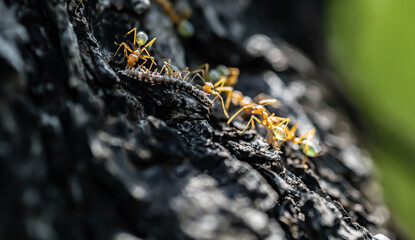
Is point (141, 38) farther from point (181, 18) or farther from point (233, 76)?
point (233, 76)

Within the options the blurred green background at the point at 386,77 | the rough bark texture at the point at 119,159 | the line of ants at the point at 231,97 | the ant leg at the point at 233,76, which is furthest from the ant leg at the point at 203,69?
the blurred green background at the point at 386,77

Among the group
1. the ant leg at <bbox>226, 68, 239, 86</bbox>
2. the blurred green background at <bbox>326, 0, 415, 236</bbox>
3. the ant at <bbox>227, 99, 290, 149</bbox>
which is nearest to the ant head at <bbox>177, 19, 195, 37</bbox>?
the ant leg at <bbox>226, 68, 239, 86</bbox>

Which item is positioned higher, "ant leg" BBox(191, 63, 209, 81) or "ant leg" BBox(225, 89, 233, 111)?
"ant leg" BBox(191, 63, 209, 81)

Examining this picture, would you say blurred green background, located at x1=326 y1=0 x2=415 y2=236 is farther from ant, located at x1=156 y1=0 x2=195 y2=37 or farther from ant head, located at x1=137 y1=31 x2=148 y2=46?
ant head, located at x1=137 y1=31 x2=148 y2=46

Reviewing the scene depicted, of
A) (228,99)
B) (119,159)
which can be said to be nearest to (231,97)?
(228,99)

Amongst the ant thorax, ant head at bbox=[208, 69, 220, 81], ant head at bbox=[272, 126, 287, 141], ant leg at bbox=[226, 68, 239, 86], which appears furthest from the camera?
ant leg at bbox=[226, 68, 239, 86]

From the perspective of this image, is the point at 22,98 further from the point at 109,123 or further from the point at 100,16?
the point at 100,16

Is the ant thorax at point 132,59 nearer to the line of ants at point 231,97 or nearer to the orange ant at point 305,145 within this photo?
the line of ants at point 231,97
